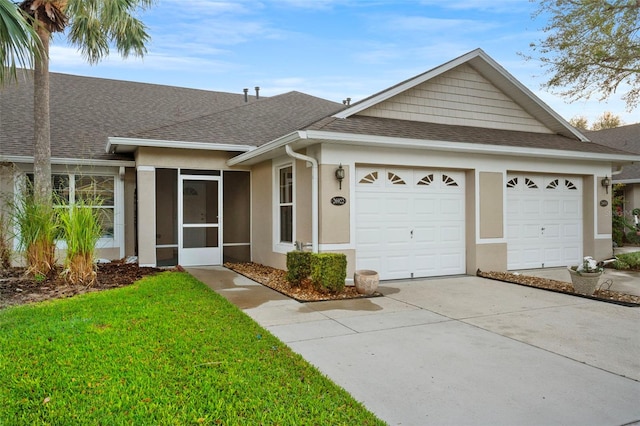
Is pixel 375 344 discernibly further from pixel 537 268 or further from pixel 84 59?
pixel 84 59

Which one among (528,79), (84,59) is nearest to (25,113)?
(84,59)

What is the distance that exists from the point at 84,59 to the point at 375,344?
11.4m

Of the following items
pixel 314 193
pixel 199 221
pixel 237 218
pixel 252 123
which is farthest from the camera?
pixel 252 123

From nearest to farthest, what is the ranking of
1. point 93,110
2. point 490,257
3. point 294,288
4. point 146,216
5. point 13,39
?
point 13,39, point 294,288, point 490,257, point 146,216, point 93,110

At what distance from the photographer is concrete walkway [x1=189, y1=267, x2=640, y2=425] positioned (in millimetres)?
3316

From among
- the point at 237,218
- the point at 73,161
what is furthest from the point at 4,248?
the point at 237,218

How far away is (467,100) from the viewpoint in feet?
35.2

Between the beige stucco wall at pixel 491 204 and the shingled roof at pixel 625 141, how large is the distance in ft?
35.5

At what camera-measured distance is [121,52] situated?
11.9m

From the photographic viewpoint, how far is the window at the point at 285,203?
9.72 m

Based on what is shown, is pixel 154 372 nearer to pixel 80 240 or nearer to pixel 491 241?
pixel 80 240

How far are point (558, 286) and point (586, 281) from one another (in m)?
0.96

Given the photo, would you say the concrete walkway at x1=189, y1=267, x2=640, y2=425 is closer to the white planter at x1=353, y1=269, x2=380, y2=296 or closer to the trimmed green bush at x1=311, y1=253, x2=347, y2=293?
the white planter at x1=353, y1=269, x2=380, y2=296

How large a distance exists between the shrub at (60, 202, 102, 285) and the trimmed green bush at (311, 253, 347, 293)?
3.86 metres
